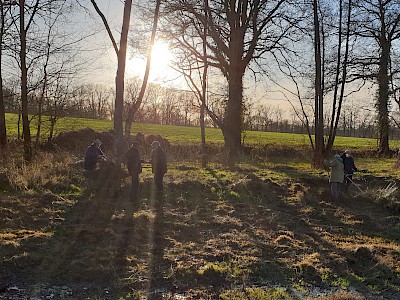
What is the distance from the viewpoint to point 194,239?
27.6ft

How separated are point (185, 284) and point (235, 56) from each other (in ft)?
53.1

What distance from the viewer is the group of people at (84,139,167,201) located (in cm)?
1123

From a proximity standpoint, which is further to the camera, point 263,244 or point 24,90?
point 24,90

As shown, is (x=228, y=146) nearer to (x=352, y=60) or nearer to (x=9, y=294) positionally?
(x=352, y=60)

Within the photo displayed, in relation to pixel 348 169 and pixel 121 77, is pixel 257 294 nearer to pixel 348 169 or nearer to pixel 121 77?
pixel 121 77

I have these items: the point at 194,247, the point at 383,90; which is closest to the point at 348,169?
the point at 194,247

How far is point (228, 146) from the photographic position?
2130 cm

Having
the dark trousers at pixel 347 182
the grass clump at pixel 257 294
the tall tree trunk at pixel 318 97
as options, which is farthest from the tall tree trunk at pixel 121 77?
the tall tree trunk at pixel 318 97

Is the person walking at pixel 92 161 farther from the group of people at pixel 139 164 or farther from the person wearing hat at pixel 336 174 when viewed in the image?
the person wearing hat at pixel 336 174

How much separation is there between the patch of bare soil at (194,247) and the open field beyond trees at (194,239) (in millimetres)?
25

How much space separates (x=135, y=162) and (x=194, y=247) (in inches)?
162

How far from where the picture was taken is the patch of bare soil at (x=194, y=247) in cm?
600

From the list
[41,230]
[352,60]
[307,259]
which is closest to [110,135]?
[352,60]

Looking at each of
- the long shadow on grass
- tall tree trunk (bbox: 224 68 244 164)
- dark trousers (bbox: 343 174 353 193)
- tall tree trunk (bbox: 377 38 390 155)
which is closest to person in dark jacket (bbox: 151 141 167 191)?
the long shadow on grass
